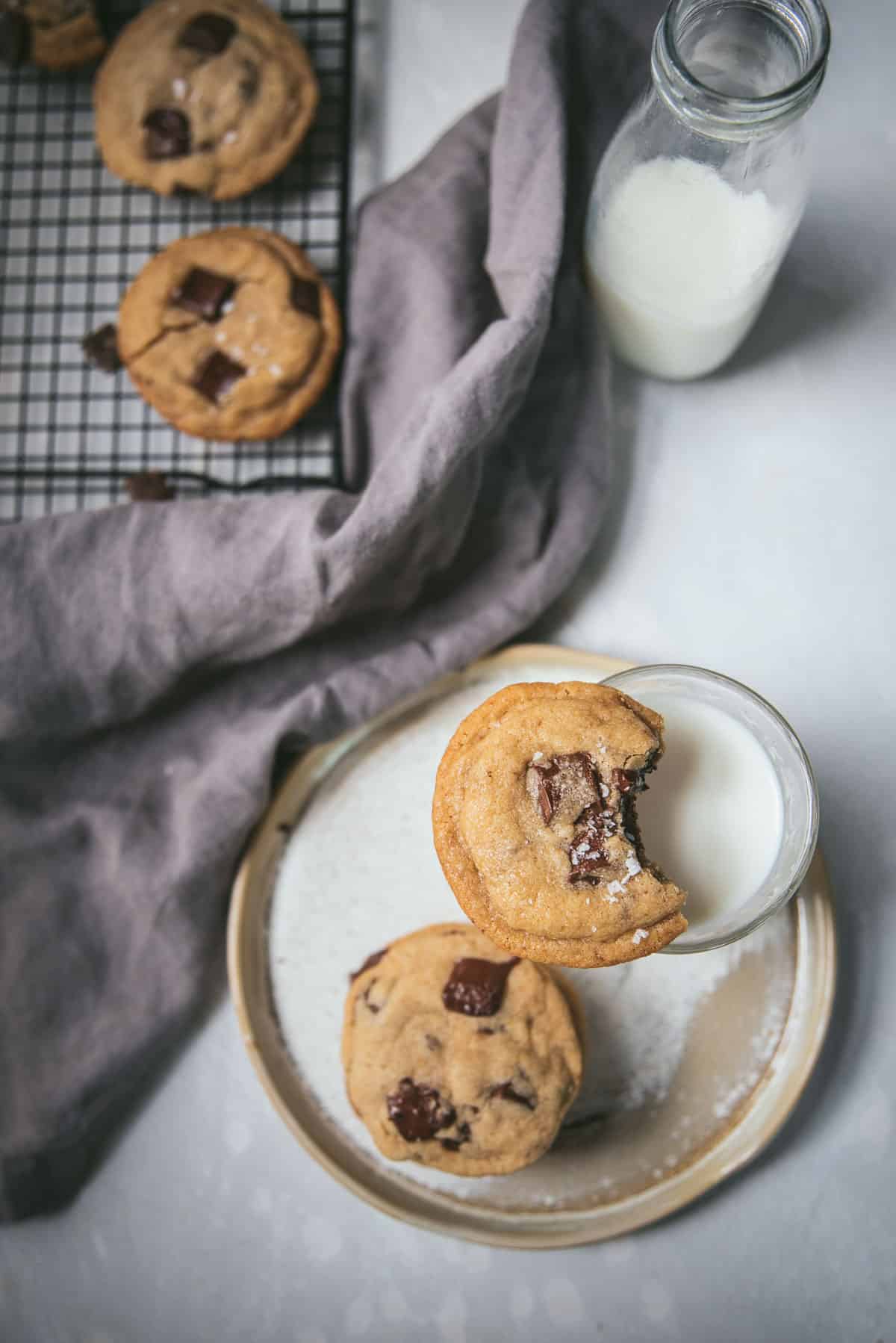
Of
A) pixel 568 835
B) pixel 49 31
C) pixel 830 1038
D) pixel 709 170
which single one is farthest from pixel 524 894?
pixel 49 31

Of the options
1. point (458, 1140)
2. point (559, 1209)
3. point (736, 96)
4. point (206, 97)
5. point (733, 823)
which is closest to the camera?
point (736, 96)

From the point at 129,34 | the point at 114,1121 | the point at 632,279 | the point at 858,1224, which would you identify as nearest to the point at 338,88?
the point at 129,34

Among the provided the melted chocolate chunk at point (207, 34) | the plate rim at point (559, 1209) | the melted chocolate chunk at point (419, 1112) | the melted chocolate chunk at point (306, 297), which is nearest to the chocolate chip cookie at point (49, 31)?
the melted chocolate chunk at point (207, 34)

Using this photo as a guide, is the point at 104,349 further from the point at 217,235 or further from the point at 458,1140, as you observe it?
the point at 458,1140

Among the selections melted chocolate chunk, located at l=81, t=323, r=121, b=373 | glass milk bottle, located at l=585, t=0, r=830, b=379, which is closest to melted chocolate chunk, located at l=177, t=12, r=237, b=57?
melted chocolate chunk, located at l=81, t=323, r=121, b=373

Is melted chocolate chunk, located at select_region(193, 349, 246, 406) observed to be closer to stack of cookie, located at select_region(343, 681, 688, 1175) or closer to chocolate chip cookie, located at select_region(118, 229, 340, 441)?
chocolate chip cookie, located at select_region(118, 229, 340, 441)
